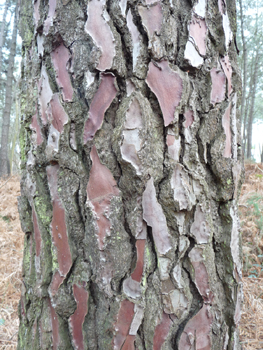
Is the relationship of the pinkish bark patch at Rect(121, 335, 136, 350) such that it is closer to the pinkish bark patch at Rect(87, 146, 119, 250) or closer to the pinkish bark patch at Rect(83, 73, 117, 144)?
the pinkish bark patch at Rect(87, 146, 119, 250)

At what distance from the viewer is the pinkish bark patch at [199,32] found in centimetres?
72

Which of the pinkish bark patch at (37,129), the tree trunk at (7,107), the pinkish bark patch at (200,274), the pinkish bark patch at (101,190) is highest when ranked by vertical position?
the tree trunk at (7,107)

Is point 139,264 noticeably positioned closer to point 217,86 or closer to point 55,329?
point 55,329

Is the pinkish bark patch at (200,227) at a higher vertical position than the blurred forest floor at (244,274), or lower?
higher

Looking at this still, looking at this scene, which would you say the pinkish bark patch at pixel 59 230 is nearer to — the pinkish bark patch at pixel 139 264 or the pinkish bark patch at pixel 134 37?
the pinkish bark patch at pixel 139 264

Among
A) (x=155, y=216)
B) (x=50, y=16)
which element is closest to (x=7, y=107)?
(x=50, y=16)

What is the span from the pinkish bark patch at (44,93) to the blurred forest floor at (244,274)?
4.08 feet

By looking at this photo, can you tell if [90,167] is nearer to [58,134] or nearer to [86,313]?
[58,134]

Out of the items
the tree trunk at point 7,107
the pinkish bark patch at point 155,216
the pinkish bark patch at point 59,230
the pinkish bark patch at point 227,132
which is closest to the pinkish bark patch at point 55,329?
the pinkish bark patch at point 59,230

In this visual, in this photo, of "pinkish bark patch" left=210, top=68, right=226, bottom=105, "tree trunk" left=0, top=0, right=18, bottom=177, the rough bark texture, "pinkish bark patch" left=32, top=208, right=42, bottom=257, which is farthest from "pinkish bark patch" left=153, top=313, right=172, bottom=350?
"tree trunk" left=0, top=0, right=18, bottom=177

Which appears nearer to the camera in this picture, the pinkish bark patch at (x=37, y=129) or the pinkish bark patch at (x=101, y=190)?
the pinkish bark patch at (x=101, y=190)

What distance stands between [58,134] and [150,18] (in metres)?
0.42

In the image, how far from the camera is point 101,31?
26.9 inches

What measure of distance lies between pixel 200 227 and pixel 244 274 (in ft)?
5.00
